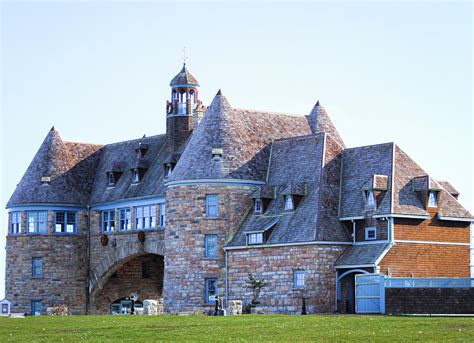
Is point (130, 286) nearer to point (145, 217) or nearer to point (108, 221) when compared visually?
point (108, 221)

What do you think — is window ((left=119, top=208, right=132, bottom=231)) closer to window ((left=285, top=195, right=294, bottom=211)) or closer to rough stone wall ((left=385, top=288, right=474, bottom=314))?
window ((left=285, top=195, right=294, bottom=211))

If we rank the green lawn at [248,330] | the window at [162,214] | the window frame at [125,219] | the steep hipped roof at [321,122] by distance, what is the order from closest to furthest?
1. the green lawn at [248,330]
2. the window at [162,214]
3. the steep hipped roof at [321,122]
4. the window frame at [125,219]

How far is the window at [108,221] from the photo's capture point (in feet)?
266

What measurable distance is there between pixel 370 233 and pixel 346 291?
315 cm

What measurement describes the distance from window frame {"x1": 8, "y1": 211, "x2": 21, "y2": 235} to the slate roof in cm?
2806

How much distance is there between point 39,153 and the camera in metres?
84.3

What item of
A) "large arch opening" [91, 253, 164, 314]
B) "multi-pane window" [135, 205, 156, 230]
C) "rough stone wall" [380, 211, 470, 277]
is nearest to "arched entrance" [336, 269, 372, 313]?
"rough stone wall" [380, 211, 470, 277]

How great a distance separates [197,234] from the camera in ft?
223

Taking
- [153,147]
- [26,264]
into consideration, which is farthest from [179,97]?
[26,264]

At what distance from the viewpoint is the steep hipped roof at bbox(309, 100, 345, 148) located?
7625 cm

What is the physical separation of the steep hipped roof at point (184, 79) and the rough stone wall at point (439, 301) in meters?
29.7

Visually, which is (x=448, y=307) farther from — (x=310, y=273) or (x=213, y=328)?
(x=213, y=328)

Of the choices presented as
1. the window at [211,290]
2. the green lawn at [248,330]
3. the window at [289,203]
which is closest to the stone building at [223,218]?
Answer: the window at [211,290]

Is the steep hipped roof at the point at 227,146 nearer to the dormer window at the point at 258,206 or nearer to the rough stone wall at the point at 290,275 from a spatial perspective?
the dormer window at the point at 258,206
